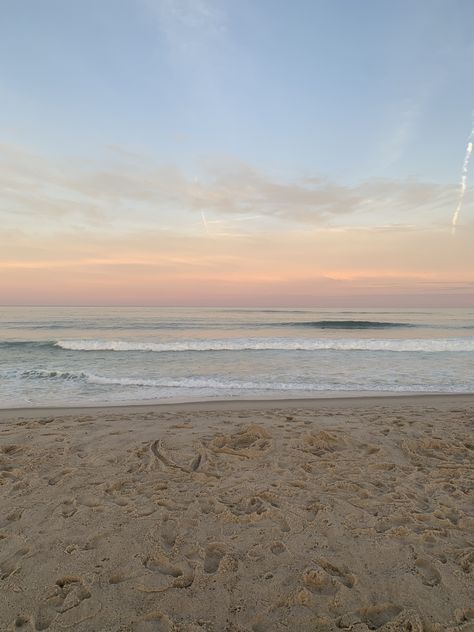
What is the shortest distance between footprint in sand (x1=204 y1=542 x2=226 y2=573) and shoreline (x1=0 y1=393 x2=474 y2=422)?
523 centimetres

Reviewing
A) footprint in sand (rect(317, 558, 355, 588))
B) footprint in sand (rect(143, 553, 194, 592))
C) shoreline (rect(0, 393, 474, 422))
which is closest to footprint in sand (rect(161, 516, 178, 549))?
footprint in sand (rect(143, 553, 194, 592))

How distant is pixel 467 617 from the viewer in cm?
250

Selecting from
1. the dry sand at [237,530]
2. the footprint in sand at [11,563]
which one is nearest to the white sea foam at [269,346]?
the dry sand at [237,530]

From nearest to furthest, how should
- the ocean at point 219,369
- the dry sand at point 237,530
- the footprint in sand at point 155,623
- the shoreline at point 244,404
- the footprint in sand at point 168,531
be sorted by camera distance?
1. the footprint in sand at point 155,623
2. the dry sand at point 237,530
3. the footprint in sand at point 168,531
4. the shoreline at point 244,404
5. the ocean at point 219,369

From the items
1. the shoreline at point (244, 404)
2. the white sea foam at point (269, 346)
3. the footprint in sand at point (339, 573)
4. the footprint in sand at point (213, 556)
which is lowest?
the white sea foam at point (269, 346)

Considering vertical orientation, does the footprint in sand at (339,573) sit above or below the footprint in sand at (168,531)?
above

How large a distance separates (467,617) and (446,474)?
2.50 metres

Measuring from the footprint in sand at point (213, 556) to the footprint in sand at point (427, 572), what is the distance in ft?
5.16

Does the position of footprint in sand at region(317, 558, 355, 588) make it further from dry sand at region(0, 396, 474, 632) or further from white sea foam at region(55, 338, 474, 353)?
white sea foam at region(55, 338, 474, 353)

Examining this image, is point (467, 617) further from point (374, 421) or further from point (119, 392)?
point (119, 392)

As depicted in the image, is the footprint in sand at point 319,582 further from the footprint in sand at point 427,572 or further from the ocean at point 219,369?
the ocean at point 219,369

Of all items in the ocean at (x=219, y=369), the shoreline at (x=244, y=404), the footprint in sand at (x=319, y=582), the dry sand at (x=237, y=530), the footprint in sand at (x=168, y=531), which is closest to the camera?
the dry sand at (x=237, y=530)

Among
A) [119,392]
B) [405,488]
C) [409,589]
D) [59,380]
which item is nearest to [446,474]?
[405,488]

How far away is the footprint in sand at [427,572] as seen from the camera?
9.28 feet
